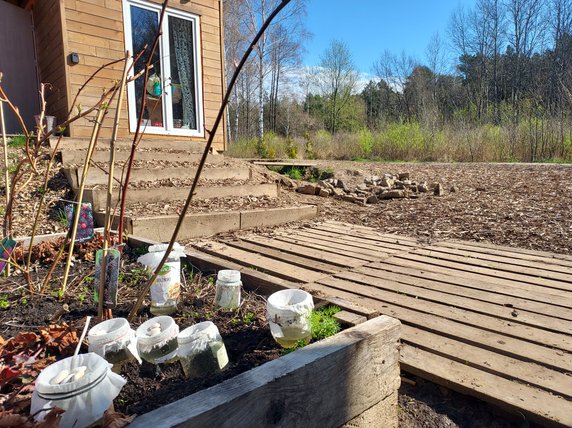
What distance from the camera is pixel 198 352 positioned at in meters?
1.08

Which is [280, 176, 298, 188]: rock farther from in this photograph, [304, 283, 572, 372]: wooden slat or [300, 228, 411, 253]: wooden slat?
[304, 283, 572, 372]: wooden slat

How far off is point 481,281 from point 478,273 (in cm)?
17

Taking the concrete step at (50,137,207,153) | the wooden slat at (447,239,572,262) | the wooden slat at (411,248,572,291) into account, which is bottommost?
the wooden slat at (411,248,572,291)

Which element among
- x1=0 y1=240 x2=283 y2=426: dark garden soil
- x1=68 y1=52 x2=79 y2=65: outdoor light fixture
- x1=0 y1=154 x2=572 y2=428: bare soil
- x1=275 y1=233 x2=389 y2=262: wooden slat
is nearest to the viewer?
x1=0 y1=240 x2=283 y2=426: dark garden soil

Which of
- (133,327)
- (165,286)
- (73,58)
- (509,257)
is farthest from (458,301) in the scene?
(73,58)

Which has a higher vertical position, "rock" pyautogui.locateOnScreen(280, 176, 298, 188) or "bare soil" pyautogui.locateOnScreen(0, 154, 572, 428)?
"rock" pyautogui.locateOnScreen(280, 176, 298, 188)

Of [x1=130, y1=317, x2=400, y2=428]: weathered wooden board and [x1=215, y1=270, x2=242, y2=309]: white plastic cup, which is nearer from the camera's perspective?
[x1=130, y1=317, x2=400, y2=428]: weathered wooden board

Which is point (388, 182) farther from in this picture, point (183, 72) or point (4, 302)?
point (4, 302)

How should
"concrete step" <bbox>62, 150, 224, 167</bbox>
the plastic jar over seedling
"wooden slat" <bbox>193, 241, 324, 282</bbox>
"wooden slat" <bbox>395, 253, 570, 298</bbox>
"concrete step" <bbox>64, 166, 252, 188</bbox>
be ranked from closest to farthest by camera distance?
the plastic jar over seedling
"wooden slat" <bbox>395, 253, 570, 298</bbox>
"wooden slat" <bbox>193, 241, 324, 282</bbox>
"concrete step" <bbox>64, 166, 252, 188</bbox>
"concrete step" <bbox>62, 150, 224, 167</bbox>

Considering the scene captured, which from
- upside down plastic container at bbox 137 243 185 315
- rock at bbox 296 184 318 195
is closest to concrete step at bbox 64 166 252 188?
rock at bbox 296 184 318 195

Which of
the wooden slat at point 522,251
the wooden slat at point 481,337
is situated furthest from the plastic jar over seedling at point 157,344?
the wooden slat at point 522,251

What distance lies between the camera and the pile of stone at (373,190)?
18.3ft

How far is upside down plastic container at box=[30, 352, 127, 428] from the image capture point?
2.57ft

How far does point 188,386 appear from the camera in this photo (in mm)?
1012
